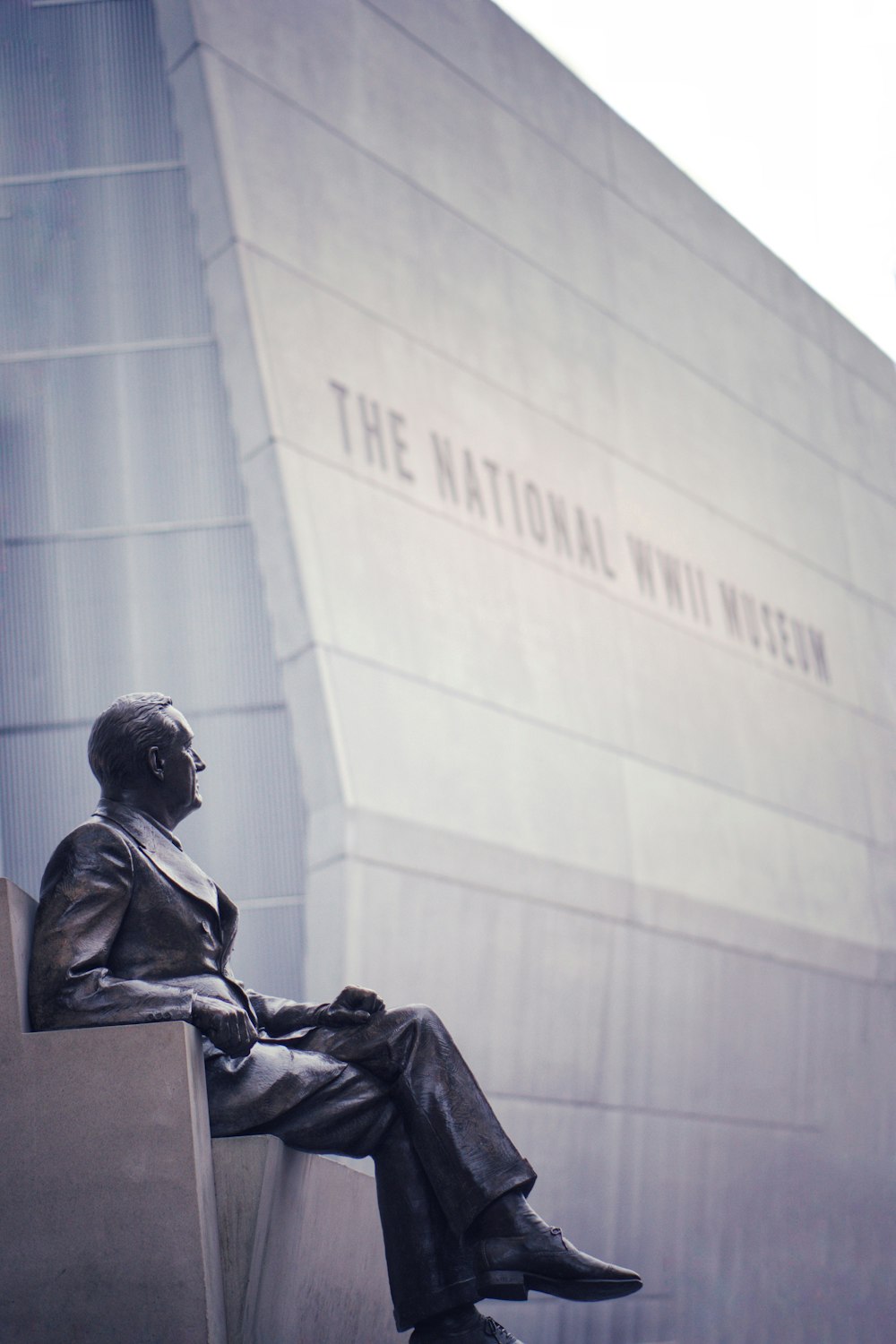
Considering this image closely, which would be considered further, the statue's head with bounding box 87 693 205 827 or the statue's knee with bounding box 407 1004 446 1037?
the statue's head with bounding box 87 693 205 827

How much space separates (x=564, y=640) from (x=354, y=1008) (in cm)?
668

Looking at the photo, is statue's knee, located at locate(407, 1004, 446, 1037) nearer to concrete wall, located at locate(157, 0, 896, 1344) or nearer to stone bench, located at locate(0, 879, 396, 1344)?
stone bench, located at locate(0, 879, 396, 1344)

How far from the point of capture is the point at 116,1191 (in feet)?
12.1

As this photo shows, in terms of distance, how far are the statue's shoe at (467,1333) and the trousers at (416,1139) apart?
48mm

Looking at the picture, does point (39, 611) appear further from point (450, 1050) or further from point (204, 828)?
point (450, 1050)

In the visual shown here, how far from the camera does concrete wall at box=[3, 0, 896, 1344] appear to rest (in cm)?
923

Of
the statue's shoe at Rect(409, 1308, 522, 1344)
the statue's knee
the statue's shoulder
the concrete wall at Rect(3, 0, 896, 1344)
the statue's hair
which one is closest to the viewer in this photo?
the statue's shoe at Rect(409, 1308, 522, 1344)

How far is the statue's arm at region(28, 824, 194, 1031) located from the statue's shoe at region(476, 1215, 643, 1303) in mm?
938

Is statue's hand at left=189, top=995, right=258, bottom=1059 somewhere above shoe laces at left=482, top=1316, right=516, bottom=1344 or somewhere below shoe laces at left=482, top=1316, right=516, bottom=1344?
above

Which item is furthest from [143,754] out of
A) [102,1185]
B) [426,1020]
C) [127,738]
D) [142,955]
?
[102,1185]

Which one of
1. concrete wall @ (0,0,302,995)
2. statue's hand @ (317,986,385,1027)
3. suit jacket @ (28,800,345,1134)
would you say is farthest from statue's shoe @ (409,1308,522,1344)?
concrete wall @ (0,0,302,995)

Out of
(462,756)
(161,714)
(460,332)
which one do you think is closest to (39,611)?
(462,756)

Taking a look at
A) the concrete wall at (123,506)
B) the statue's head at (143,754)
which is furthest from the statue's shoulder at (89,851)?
the concrete wall at (123,506)

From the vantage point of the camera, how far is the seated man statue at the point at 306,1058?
389cm
